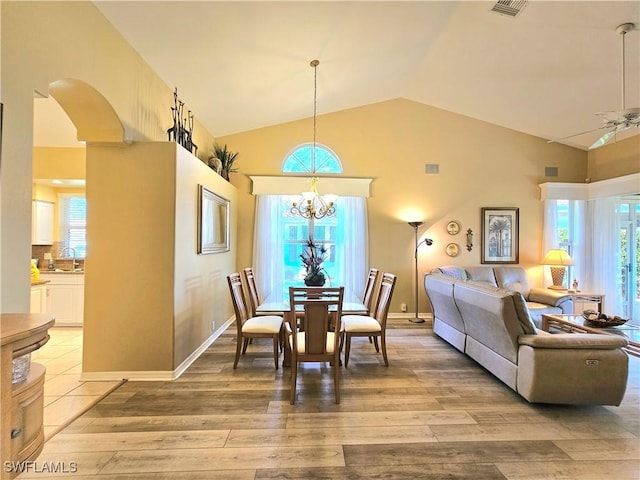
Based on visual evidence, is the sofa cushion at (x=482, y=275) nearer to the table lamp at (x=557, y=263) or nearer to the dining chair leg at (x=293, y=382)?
the table lamp at (x=557, y=263)

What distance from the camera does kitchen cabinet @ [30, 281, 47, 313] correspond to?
457 centimetres

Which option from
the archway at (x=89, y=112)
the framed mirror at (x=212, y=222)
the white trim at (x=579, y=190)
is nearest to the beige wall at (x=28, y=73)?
the archway at (x=89, y=112)

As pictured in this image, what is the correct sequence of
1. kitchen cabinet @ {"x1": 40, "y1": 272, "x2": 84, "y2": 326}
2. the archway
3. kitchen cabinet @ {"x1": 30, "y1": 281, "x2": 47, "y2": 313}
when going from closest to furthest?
the archway < kitchen cabinet @ {"x1": 30, "y1": 281, "x2": 47, "y2": 313} < kitchen cabinet @ {"x1": 40, "y1": 272, "x2": 84, "y2": 326}

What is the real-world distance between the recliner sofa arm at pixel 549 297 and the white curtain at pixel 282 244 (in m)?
2.92

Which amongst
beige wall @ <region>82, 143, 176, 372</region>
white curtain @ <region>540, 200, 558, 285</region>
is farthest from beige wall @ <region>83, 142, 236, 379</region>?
white curtain @ <region>540, 200, 558, 285</region>

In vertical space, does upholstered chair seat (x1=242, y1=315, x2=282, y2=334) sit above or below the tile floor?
above

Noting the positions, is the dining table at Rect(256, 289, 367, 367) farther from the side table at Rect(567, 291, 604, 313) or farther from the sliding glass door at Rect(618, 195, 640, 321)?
the sliding glass door at Rect(618, 195, 640, 321)

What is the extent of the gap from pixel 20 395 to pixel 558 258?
6991mm

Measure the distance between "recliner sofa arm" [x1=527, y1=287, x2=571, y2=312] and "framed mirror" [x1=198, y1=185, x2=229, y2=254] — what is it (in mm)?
5351

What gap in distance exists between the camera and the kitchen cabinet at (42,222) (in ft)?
16.3

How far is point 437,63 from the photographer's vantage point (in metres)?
4.67

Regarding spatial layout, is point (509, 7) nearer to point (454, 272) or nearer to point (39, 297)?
point (454, 272)

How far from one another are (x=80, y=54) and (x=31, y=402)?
8.11 ft

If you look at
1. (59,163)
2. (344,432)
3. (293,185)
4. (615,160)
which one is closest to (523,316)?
(344,432)
